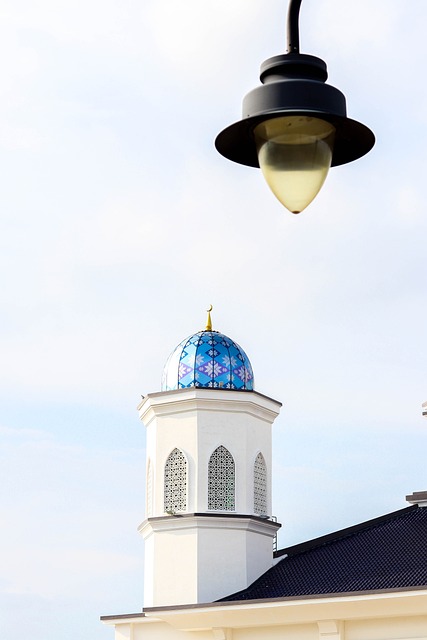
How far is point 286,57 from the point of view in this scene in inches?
Answer: 204

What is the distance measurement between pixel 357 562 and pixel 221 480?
96.4 inches

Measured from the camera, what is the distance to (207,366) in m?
17.9

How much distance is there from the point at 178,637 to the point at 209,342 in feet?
13.7

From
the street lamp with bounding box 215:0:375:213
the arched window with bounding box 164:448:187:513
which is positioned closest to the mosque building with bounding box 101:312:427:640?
the arched window with bounding box 164:448:187:513

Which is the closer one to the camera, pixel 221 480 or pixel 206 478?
pixel 206 478

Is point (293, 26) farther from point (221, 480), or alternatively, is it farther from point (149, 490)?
point (149, 490)

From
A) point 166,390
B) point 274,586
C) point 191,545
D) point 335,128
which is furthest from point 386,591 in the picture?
point 335,128

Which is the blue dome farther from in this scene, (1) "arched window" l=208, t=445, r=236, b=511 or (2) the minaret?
(1) "arched window" l=208, t=445, r=236, b=511

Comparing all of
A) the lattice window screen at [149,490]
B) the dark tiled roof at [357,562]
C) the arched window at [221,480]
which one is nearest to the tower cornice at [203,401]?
the arched window at [221,480]

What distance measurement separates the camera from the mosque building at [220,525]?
16.1 meters

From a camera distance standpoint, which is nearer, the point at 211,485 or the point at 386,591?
the point at 386,591

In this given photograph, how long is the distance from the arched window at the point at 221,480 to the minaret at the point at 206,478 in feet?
0.05

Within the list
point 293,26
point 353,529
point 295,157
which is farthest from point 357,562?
point 293,26

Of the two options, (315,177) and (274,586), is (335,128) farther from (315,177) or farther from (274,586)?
(274,586)
